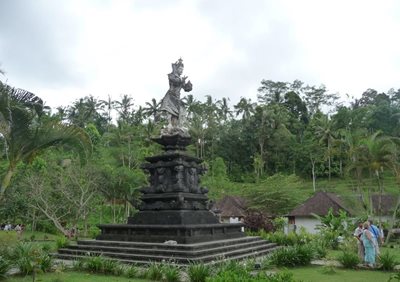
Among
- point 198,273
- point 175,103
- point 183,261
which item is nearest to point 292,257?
point 183,261

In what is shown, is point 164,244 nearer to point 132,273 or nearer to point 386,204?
point 132,273

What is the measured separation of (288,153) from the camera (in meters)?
61.2


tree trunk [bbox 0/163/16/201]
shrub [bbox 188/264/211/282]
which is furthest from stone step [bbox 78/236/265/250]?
tree trunk [bbox 0/163/16/201]

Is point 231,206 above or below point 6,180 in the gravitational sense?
below

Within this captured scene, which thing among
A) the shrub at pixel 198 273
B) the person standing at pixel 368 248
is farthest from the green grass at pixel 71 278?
the person standing at pixel 368 248

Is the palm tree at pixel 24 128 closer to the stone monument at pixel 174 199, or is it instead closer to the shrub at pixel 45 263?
the shrub at pixel 45 263

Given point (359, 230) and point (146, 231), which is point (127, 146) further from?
point (359, 230)

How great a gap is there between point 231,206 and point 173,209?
20.4m

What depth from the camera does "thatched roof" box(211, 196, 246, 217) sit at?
35.0 meters

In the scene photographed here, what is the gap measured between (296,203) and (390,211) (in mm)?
8081

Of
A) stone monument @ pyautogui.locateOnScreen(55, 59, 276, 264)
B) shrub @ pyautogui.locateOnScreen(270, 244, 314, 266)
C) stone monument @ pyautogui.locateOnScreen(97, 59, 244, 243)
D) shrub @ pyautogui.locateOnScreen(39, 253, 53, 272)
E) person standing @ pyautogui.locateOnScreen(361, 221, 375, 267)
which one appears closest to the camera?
shrub @ pyautogui.locateOnScreen(39, 253, 53, 272)

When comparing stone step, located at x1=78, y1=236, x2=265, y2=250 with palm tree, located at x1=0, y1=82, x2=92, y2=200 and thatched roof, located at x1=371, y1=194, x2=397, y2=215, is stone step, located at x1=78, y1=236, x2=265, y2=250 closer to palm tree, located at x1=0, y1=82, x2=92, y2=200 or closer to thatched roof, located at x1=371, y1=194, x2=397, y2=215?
palm tree, located at x1=0, y1=82, x2=92, y2=200

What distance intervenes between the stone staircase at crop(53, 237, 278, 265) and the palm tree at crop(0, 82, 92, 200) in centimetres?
416

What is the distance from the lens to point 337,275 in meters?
11.4
